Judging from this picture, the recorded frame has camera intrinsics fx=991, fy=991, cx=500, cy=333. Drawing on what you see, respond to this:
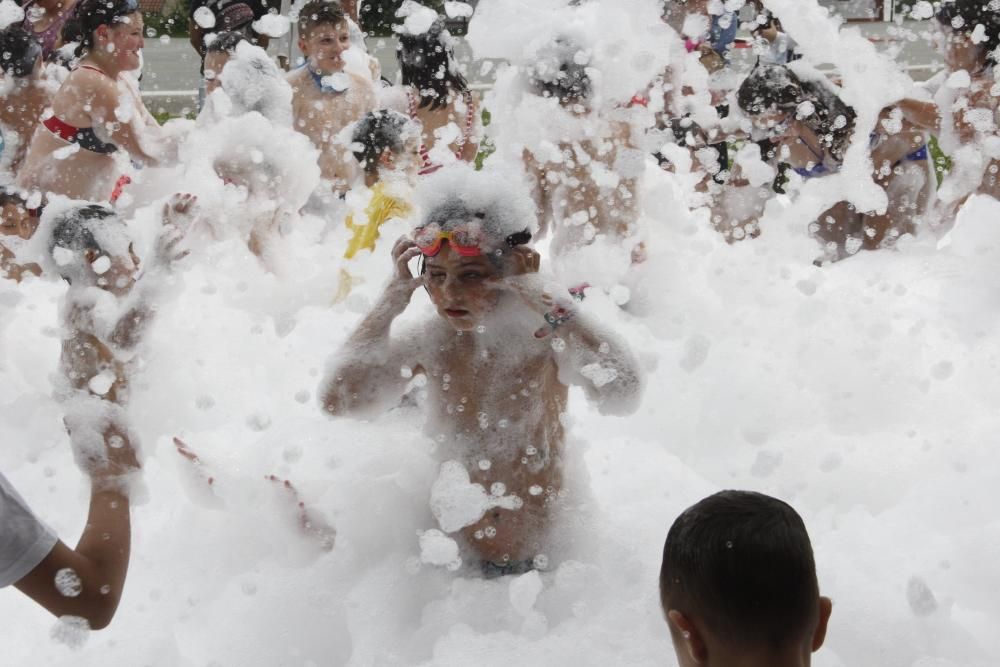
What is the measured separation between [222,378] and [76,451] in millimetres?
1197

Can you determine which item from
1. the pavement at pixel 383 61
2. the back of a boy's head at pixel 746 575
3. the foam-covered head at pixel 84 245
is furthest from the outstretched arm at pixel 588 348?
the pavement at pixel 383 61

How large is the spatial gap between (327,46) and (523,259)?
2.66 meters

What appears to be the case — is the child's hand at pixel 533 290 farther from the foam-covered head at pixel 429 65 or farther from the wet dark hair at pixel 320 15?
the wet dark hair at pixel 320 15

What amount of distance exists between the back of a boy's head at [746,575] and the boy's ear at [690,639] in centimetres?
1

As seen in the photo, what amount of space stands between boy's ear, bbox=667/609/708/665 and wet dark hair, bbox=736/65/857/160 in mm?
2956

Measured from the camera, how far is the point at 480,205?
2.21 metres

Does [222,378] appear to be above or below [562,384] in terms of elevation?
below

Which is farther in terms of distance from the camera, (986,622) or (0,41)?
(0,41)

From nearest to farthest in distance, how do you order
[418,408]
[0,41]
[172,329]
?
[418,408] < [172,329] < [0,41]

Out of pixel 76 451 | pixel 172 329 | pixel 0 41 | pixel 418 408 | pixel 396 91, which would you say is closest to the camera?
pixel 76 451

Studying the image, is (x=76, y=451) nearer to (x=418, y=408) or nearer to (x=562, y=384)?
(x=418, y=408)

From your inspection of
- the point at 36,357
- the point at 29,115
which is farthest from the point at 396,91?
the point at 36,357

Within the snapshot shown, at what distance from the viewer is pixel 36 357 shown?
149 inches

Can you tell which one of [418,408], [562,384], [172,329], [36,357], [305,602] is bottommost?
[36,357]
